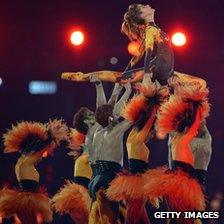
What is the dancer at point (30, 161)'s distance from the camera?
119 inches

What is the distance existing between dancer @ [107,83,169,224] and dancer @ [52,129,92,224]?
164 mm

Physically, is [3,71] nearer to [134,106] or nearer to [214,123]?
[134,106]

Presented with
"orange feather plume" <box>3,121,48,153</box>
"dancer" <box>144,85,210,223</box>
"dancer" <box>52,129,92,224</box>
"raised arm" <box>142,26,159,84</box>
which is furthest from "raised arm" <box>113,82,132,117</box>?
"orange feather plume" <box>3,121,48,153</box>

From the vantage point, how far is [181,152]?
291 cm

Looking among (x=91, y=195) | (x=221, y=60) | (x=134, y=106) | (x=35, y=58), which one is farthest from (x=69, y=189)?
(x=221, y=60)

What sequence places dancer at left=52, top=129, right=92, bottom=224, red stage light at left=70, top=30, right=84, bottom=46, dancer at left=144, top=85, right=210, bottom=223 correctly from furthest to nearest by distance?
red stage light at left=70, top=30, right=84, bottom=46
dancer at left=52, top=129, right=92, bottom=224
dancer at left=144, top=85, right=210, bottom=223

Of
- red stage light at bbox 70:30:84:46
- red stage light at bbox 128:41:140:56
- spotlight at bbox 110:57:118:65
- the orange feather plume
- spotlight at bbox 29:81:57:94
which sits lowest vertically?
the orange feather plume

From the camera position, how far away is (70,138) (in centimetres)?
307

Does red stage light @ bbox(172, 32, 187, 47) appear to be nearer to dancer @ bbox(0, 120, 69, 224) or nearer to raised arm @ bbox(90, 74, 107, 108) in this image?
raised arm @ bbox(90, 74, 107, 108)

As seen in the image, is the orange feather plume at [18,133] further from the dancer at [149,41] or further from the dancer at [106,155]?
the dancer at [149,41]

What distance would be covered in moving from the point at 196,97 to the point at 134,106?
356 mm

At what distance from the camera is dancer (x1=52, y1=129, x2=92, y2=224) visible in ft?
9.80

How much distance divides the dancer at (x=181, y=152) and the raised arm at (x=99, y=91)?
0.35m

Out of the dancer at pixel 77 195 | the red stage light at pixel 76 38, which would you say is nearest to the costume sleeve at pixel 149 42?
the red stage light at pixel 76 38
